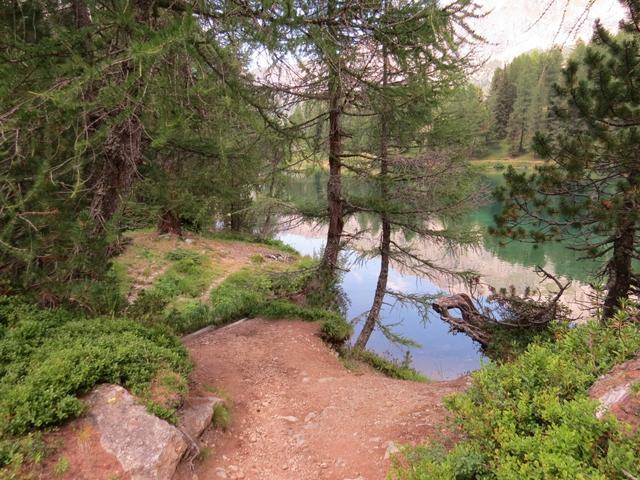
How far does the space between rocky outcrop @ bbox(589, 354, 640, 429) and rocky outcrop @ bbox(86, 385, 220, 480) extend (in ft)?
10.5

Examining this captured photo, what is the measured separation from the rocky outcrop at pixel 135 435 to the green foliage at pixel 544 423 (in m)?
1.95

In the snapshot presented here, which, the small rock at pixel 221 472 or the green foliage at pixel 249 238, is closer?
the small rock at pixel 221 472

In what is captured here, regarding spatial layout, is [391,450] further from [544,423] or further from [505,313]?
[505,313]

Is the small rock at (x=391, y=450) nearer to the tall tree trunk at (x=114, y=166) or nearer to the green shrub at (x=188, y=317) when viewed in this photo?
the tall tree trunk at (x=114, y=166)

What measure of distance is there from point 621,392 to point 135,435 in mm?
3654

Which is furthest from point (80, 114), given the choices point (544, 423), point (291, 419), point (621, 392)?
point (621, 392)

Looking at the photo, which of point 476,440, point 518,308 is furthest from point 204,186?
point 518,308

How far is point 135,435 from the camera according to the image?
10.8 ft

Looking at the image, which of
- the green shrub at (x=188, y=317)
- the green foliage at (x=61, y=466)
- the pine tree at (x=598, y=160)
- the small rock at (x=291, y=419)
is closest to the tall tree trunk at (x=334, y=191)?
the green shrub at (x=188, y=317)

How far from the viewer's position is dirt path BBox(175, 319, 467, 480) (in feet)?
12.3

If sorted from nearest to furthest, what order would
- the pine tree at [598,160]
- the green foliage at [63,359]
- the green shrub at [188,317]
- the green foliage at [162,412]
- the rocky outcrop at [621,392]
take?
the rocky outcrop at [621,392]
the green foliage at [63,359]
the green foliage at [162,412]
the pine tree at [598,160]
the green shrub at [188,317]

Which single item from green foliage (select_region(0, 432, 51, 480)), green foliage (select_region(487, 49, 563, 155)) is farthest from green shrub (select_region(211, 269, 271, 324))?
green foliage (select_region(487, 49, 563, 155))

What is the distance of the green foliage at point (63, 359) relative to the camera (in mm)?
3201

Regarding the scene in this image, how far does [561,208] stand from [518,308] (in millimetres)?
3364
